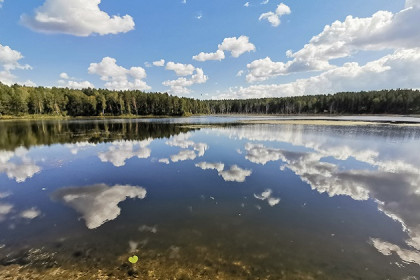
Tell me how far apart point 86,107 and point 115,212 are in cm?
16281

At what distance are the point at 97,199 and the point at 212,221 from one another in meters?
7.86

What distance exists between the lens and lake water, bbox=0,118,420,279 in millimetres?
7652

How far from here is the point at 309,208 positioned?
12242 mm

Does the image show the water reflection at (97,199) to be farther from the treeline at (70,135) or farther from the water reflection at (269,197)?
the treeline at (70,135)

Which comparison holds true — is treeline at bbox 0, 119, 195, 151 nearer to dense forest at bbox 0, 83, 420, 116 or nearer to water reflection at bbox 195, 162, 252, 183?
water reflection at bbox 195, 162, 252, 183

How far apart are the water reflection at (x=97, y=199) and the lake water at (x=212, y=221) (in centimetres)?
7

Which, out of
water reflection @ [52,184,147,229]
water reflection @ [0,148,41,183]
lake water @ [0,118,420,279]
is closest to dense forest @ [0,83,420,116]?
water reflection @ [0,148,41,183]

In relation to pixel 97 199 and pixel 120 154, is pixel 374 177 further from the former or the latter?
pixel 120 154

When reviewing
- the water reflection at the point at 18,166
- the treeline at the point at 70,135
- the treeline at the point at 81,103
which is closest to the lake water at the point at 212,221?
the water reflection at the point at 18,166

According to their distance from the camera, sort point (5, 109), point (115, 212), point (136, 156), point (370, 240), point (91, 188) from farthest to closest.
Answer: point (5, 109) < point (136, 156) < point (91, 188) < point (115, 212) < point (370, 240)

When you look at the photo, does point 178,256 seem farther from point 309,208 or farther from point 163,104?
point 163,104

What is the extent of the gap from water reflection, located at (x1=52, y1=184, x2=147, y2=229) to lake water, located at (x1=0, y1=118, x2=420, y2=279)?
67mm

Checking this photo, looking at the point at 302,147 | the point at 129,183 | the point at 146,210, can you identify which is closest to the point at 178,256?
the point at 146,210

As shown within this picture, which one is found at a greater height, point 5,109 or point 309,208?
point 5,109
